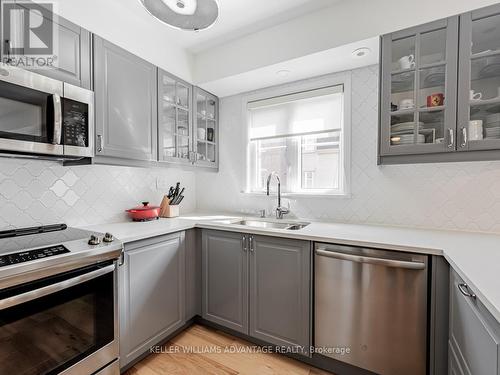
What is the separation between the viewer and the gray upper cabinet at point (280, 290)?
1.71 m

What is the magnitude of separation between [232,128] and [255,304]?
72.9 inches

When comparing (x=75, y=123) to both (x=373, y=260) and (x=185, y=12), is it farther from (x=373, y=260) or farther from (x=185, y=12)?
(x=373, y=260)

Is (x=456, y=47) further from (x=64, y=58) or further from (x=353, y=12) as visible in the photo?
(x=64, y=58)

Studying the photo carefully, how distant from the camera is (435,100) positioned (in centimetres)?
158

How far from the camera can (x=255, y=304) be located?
6.26 ft

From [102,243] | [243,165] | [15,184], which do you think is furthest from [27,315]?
[243,165]

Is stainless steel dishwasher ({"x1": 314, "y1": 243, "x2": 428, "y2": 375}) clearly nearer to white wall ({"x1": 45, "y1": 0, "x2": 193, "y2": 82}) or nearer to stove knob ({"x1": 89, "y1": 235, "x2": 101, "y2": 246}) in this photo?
stove knob ({"x1": 89, "y1": 235, "x2": 101, "y2": 246})

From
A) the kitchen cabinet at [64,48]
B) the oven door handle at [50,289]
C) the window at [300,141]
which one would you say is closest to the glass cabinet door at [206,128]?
A: the window at [300,141]

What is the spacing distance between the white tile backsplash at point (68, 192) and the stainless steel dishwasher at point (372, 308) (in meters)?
1.72

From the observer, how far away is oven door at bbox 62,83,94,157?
146cm

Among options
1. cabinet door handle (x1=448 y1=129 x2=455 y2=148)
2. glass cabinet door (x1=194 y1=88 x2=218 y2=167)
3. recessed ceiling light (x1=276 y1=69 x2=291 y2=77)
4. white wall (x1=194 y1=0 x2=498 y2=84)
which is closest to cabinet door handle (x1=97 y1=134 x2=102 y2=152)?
glass cabinet door (x1=194 y1=88 x2=218 y2=167)

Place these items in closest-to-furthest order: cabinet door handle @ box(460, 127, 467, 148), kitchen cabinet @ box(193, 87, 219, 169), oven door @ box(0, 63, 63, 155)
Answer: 1. oven door @ box(0, 63, 63, 155)
2. cabinet door handle @ box(460, 127, 467, 148)
3. kitchen cabinet @ box(193, 87, 219, 169)

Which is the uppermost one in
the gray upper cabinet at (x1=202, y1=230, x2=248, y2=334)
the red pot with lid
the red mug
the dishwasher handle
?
the red mug

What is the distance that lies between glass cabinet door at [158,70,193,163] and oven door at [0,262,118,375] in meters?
1.14
